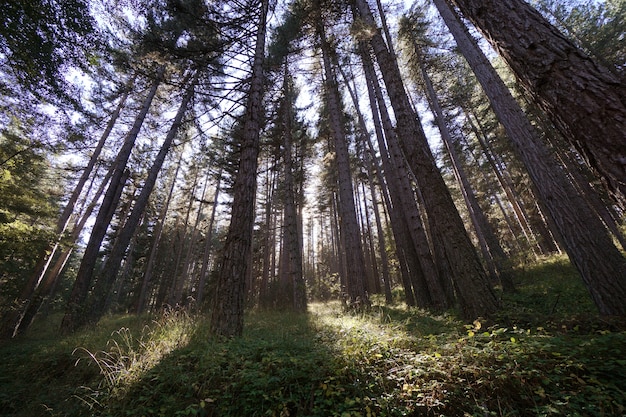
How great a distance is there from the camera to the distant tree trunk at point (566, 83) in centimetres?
148

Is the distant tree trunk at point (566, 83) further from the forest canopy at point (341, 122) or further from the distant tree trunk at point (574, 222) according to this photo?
the distant tree trunk at point (574, 222)

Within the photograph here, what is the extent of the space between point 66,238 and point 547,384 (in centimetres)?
1121

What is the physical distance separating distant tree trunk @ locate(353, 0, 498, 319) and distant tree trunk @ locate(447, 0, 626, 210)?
8.63 feet

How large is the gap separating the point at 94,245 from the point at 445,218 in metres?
11.9

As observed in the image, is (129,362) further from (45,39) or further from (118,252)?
(118,252)

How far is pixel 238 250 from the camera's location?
14.2ft

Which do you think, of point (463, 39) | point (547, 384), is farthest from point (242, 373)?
point (463, 39)

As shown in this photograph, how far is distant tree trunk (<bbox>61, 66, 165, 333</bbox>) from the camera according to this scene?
26.3 feet

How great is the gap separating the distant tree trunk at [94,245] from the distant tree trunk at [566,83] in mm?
7842

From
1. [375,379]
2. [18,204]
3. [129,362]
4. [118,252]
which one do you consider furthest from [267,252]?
[375,379]

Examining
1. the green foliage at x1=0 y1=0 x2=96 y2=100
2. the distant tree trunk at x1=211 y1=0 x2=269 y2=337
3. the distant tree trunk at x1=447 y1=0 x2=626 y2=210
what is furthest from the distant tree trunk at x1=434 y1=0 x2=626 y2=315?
the green foliage at x1=0 y1=0 x2=96 y2=100

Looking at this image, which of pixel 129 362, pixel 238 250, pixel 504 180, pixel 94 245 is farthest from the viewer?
pixel 504 180

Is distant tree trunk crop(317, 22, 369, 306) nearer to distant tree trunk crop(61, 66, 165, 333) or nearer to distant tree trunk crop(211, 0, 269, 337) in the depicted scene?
distant tree trunk crop(211, 0, 269, 337)

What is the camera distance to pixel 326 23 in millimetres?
10062
